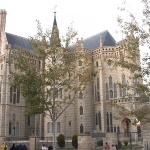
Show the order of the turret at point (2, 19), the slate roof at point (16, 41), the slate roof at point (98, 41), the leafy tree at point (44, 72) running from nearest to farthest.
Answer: the leafy tree at point (44, 72)
the turret at point (2, 19)
the slate roof at point (16, 41)
the slate roof at point (98, 41)

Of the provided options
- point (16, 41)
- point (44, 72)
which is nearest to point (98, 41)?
point (16, 41)

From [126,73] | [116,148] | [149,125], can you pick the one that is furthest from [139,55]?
[126,73]

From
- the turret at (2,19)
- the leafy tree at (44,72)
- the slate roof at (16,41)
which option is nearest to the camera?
the leafy tree at (44,72)

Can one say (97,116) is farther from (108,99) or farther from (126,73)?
(126,73)

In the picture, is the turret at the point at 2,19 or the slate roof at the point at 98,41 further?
the slate roof at the point at 98,41

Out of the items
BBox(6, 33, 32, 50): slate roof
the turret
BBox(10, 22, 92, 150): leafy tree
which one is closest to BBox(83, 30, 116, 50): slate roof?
BBox(6, 33, 32, 50): slate roof

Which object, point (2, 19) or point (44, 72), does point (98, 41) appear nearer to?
point (2, 19)

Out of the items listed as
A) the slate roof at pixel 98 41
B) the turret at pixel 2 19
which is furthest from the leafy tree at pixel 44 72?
the turret at pixel 2 19

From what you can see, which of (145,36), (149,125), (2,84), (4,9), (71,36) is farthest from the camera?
(4,9)

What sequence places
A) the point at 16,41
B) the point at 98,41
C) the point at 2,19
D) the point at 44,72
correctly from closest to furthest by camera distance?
the point at 44,72
the point at 2,19
the point at 98,41
the point at 16,41

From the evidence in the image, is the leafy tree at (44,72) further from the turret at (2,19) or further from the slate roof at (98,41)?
the turret at (2,19)

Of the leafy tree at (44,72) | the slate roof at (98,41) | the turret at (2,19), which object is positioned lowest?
the leafy tree at (44,72)

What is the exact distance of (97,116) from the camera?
144 feet

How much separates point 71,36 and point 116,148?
10.9 metres
